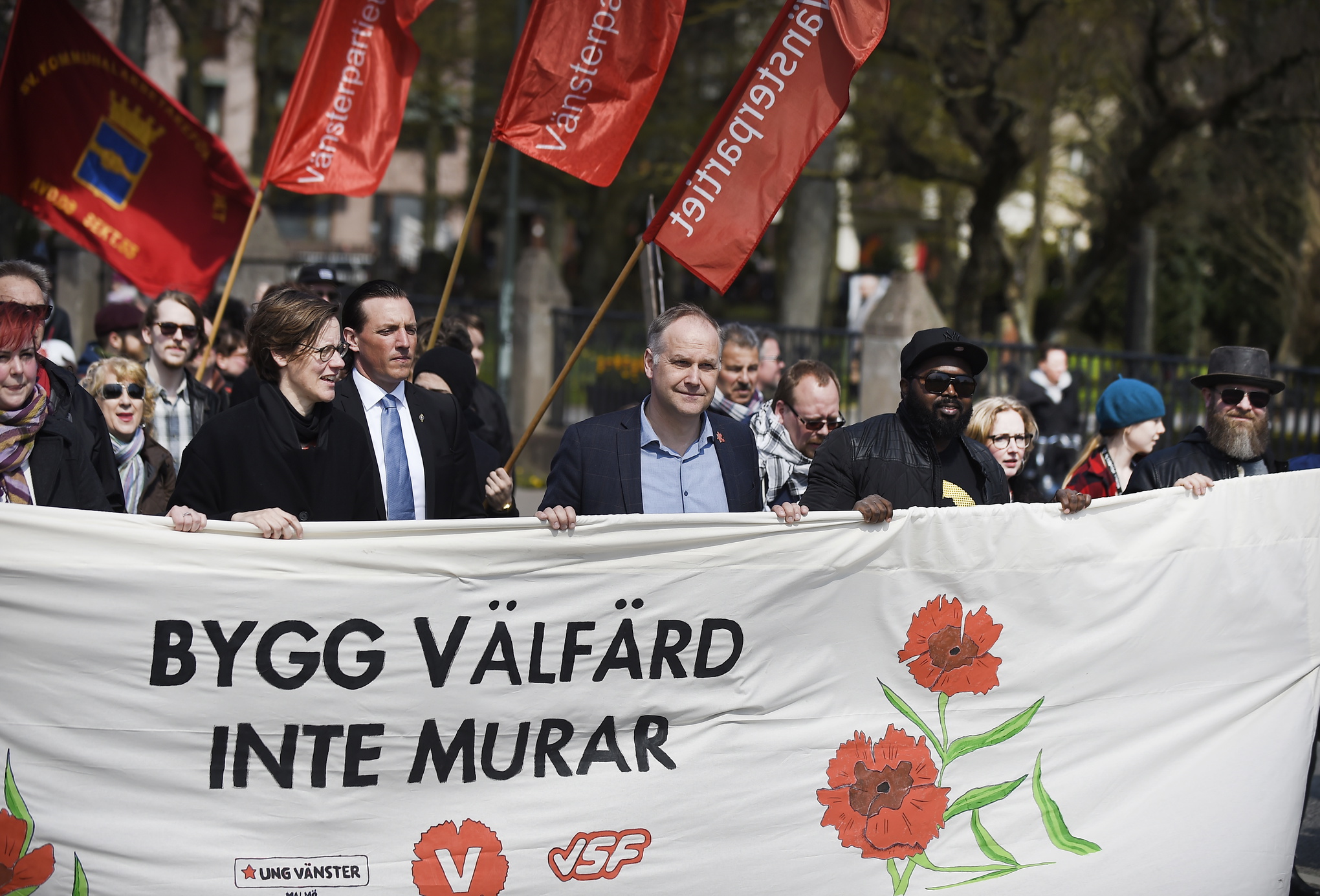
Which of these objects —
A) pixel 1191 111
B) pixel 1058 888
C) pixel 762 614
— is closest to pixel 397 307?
pixel 762 614

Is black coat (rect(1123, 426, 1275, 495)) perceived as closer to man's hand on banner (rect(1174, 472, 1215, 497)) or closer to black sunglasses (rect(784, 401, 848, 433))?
man's hand on banner (rect(1174, 472, 1215, 497))

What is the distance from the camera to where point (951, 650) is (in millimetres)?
4594

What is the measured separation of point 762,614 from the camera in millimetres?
4441

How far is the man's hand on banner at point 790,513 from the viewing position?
4398 mm

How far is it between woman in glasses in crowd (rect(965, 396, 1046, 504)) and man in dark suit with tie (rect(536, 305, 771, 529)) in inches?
54.0

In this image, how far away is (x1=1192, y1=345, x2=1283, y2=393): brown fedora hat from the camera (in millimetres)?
5512

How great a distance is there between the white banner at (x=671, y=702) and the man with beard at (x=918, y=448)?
0.24 m

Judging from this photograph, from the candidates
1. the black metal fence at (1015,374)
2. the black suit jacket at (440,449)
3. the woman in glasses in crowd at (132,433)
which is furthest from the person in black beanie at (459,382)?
the black metal fence at (1015,374)

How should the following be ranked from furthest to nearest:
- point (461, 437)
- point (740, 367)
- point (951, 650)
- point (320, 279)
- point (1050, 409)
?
1. point (1050, 409)
2. point (320, 279)
3. point (740, 367)
4. point (461, 437)
5. point (951, 650)

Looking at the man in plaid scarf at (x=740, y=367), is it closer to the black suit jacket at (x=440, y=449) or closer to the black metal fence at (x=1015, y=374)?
the black suit jacket at (x=440, y=449)

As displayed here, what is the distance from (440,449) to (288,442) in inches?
31.6

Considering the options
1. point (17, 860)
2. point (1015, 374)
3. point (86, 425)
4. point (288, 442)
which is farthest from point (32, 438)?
point (1015, 374)

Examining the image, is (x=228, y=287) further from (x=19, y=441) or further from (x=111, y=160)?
(x=19, y=441)

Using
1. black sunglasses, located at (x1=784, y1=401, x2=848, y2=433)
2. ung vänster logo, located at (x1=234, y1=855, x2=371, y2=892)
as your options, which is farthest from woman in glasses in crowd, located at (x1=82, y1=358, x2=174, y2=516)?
black sunglasses, located at (x1=784, y1=401, x2=848, y2=433)
